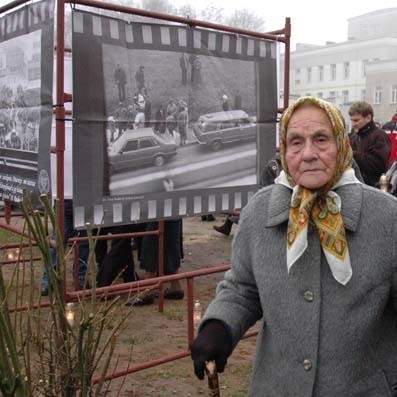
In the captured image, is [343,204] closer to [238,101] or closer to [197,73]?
[197,73]

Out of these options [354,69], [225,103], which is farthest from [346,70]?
[225,103]

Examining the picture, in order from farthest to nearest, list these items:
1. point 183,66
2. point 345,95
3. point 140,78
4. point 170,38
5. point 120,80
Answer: point 345,95 → point 183,66 → point 170,38 → point 140,78 → point 120,80

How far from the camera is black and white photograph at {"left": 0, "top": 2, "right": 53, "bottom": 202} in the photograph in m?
3.98

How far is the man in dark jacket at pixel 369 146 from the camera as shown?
651cm

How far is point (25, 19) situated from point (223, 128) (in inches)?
62.2

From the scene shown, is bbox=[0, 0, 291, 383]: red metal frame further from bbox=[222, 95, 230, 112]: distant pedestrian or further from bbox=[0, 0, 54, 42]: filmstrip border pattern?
bbox=[222, 95, 230, 112]: distant pedestrian

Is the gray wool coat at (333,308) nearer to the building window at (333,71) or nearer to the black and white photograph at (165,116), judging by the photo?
the black and white photograph at (165,116)

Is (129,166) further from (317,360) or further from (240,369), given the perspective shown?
(317,360)

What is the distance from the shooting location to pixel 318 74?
75.2m

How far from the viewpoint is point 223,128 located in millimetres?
4848

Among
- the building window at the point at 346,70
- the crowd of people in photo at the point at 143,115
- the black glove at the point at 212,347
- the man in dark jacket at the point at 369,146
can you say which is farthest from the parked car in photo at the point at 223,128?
the building window at the point at 346,70

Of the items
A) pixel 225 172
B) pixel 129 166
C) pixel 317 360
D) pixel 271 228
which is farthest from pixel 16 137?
pixel 317 360

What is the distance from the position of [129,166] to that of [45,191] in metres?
0.56

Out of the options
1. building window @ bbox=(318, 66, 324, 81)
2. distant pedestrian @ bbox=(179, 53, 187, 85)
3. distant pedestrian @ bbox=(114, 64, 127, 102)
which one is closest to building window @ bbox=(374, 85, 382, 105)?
building window @ bbox=(318, 66, 324, 81)
